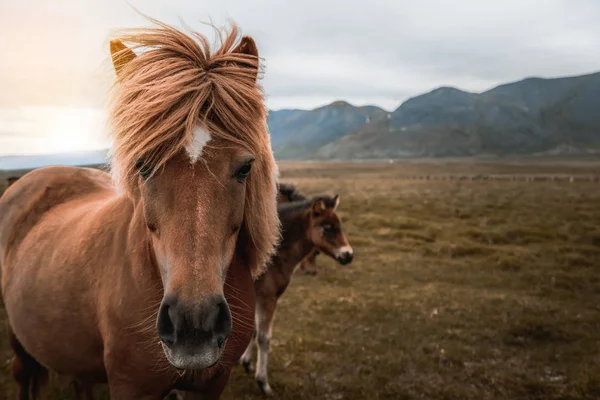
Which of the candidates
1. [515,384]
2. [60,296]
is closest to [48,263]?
[60,296]

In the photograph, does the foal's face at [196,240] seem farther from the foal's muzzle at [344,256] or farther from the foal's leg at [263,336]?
the foal's muzzle at [344,256]

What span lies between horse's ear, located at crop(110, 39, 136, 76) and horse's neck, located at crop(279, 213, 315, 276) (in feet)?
15.6

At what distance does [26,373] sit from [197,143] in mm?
3562

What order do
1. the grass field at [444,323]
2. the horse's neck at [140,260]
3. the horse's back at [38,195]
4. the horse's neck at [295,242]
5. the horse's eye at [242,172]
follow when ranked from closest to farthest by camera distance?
the horse's eye at [242,172] < the horse's neck at [140,260] < the horse's back at [38,195] < the grass field at [444,323] < the horse's neck at [295,242]

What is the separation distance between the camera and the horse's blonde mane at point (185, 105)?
79.9 inches

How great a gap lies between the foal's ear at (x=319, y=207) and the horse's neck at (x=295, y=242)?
19 cm

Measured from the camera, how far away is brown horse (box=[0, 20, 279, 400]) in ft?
5.90

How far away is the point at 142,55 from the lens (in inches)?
90.5

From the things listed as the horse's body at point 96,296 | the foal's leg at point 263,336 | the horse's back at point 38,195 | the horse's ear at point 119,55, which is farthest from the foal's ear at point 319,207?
the horse's ear at point 119,55

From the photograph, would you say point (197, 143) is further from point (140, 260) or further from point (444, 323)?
point (444, 323)

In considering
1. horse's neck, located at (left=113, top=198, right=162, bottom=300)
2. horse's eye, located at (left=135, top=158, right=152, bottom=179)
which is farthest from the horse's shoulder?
horse's eye, located at (left=135, top=158, right=152, bottom=179)

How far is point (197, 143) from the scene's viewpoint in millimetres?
1987

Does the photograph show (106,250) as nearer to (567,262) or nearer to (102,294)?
(102,294)

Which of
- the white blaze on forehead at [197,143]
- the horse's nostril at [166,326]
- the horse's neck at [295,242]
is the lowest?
the horse's neck at [295,242]
